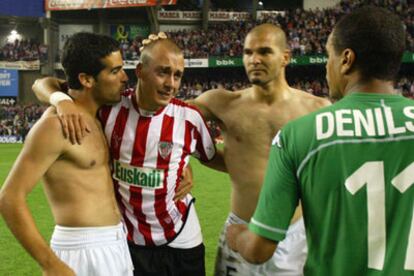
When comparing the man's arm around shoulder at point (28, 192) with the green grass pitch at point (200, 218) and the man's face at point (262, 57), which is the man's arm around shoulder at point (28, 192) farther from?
the green grass pitch at point (200, 218)

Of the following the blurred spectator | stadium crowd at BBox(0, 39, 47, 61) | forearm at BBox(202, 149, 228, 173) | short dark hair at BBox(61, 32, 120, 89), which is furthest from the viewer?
stadium crowd at BBox(0, 39, 47, 61)

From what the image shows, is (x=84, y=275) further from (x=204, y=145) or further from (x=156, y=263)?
(x=204, y=145)

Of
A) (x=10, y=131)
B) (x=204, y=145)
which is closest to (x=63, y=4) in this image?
(x=10, y=131)

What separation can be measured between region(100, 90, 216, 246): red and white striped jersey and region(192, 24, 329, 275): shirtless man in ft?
1.38

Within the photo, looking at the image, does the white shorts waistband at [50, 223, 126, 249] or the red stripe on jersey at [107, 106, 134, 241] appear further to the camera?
the red stripe on jersey at [107, 106, 134, 241]

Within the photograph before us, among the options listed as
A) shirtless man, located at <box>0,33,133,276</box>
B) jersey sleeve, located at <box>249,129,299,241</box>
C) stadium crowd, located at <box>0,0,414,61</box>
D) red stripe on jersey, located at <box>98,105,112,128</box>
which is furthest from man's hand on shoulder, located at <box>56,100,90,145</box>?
stadium crowd, located at <box>0,0,414,61</box>

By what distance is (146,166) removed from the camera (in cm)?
300

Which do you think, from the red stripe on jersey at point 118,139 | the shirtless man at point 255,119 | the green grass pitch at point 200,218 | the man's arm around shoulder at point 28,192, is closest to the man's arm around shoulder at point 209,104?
the shirtless man at point 255,119

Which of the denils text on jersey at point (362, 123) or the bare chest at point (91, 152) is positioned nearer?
the denils text on jersey at point (362, 123)

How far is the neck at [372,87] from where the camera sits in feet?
5.39

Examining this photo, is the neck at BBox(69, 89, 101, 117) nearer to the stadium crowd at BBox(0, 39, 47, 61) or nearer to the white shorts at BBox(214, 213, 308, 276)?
the white shorts at BBox(214, 213, 308, 276)

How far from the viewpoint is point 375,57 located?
1640 millimetres

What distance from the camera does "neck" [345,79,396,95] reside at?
5.39ft

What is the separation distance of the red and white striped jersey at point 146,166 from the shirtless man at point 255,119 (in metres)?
0.42
